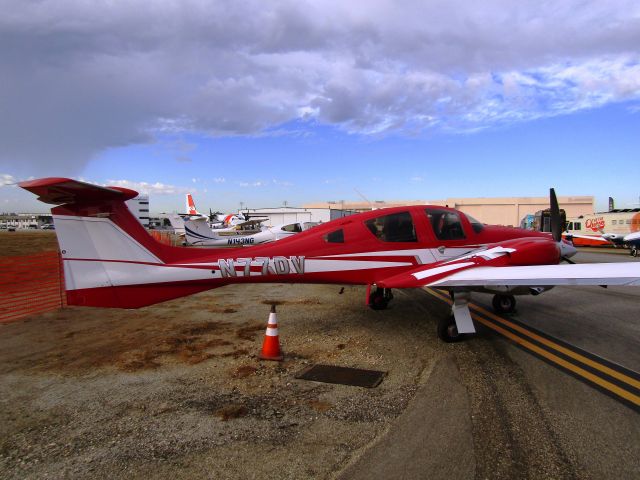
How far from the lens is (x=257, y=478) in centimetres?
297

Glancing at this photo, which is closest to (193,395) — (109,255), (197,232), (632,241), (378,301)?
(109,255)

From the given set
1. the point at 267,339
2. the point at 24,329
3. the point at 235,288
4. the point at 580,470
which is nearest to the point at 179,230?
the point at 235,288

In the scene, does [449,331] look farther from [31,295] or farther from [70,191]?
[31,295]

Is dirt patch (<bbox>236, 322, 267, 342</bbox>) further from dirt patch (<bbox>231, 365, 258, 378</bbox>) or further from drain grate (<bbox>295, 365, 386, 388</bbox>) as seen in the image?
drain grate (<bbox>295, 365, 386, 388</bbox>)

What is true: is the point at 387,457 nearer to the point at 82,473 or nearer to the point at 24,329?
the point at 82,473

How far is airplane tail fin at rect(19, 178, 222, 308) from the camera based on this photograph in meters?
5.84

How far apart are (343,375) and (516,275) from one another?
2.99 m

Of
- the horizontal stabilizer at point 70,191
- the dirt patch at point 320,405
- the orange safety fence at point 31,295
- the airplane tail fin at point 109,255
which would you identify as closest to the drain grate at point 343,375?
the dirt patch at point 320,405

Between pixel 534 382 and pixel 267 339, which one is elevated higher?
pixel 267 339

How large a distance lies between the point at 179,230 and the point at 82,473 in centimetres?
4938

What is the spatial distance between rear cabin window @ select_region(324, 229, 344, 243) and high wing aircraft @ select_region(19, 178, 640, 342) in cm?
2

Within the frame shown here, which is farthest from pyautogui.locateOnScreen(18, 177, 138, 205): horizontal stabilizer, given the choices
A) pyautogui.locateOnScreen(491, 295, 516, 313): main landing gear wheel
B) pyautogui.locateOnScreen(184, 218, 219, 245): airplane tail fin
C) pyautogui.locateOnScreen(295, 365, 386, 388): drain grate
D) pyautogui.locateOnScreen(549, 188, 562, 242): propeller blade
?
pyautogui.locateOnScreen(184, 218, 219, 245): airplane tail fin

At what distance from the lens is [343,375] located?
5023 millimetres

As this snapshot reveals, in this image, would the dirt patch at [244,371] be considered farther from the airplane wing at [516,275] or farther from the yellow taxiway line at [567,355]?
the yellow taxiway line at [567,355]
